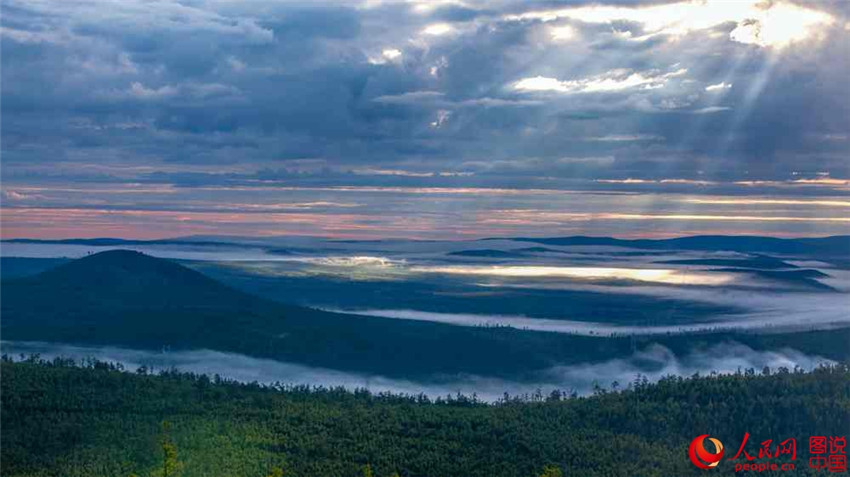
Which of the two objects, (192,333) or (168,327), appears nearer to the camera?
(168,327)

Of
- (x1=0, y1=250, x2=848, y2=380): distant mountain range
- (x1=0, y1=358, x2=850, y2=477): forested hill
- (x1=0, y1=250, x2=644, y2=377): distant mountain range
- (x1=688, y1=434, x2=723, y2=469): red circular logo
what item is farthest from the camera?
(x1=0, y1=250, x2=848, y2=380): distant mountain range

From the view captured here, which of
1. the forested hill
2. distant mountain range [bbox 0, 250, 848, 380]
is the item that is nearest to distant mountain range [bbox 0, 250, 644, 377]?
distant mountain range [bbox 0, 250, 848, 380]

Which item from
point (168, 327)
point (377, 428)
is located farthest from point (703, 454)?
point (168, 327)

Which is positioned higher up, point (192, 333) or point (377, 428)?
point (377, 428)

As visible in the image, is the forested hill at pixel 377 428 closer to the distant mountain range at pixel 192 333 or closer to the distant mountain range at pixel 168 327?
the distant mountain range at pixel 168 327

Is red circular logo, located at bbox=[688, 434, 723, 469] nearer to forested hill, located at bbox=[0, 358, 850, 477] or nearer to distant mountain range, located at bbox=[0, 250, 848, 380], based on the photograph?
forested hill, located at bbox=[0, 358, 850, 477]

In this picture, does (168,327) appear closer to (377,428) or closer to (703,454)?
(377,428)

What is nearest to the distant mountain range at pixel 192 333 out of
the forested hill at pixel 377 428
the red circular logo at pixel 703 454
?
the forested hill at pixel 377 428

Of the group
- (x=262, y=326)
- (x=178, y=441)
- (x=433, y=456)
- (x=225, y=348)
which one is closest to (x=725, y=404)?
(x=433, y=456)
